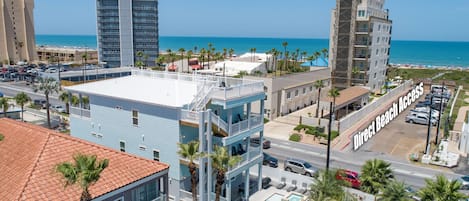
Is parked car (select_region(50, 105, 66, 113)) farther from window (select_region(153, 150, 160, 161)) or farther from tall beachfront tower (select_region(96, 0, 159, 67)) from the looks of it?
tall beachfront tower (select_region(96, 0, 159, 67))

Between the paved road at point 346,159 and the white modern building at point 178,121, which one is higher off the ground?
the white modern building at point 178,121

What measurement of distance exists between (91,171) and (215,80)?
649 inches

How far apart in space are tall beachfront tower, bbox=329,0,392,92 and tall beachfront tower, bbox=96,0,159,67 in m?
59.3

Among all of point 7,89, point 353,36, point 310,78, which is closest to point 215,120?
point 310,78

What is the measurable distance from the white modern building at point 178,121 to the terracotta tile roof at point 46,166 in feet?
17.4

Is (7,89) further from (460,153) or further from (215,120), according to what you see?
(460,153)

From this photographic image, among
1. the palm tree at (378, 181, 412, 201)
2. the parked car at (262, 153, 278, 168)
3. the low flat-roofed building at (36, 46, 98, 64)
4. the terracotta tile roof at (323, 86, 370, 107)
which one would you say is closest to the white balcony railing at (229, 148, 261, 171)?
the parked car at (262, 153, 278, 168)

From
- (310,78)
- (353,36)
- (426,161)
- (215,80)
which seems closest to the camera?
(215,80)

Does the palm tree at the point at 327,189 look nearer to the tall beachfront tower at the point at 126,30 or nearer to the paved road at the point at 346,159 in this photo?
the paved road at the point at 346,159

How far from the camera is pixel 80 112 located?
35.3 m

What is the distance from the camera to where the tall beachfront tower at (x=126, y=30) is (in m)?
119

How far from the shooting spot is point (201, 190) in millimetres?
28109

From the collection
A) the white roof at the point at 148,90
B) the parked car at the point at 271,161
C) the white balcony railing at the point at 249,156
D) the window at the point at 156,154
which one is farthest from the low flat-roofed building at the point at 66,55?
the white balcony railing at the point at 249,156

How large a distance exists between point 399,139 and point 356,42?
1476 inches
